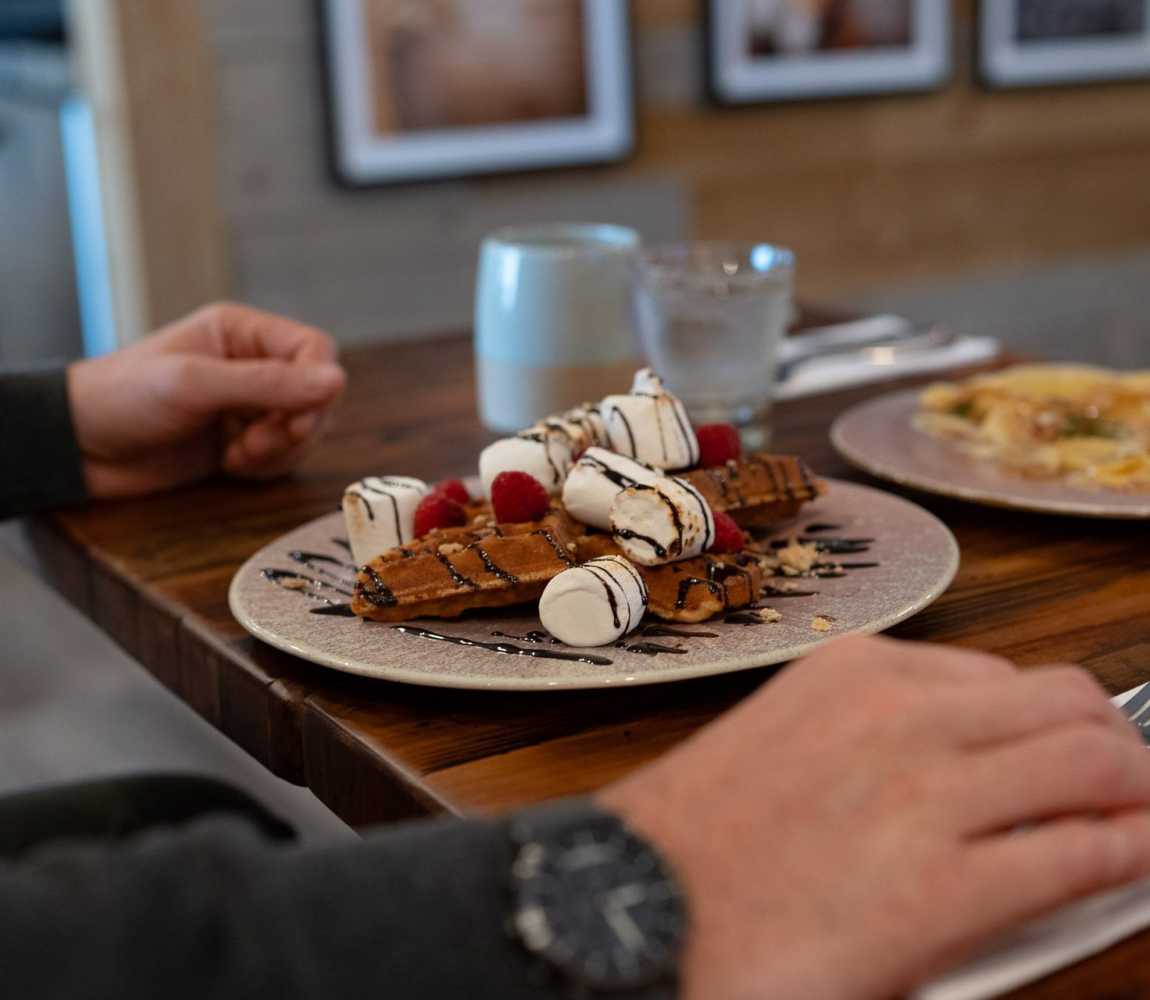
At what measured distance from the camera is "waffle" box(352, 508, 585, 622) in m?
0.78

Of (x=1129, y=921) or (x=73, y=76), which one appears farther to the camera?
(x=73, y=76)

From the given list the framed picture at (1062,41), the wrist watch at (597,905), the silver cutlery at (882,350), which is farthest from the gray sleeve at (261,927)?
the framed picture at (1062,41)

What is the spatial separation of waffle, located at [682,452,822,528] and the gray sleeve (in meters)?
0.42

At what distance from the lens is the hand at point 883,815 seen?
1.60 feet

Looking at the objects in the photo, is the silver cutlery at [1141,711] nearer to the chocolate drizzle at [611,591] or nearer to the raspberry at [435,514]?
the chocolate drizzle at [611,591]

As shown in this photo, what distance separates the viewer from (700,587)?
2.55 feet

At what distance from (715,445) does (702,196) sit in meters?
2.46

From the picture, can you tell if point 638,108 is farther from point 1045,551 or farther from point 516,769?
point 516,769

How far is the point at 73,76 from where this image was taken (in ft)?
10.3

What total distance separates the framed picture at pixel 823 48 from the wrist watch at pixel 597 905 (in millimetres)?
2909

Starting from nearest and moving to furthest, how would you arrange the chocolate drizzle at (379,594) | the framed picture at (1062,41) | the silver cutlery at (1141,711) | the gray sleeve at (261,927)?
the gray sleeve at (261,927) < the silver cutlery at (1141,711) < the chocolate drizzle at (379,594) < the framed picture at (1062,41)

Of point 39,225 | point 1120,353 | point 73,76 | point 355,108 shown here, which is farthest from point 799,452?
point 1120,353

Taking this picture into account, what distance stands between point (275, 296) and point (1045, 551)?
2.22m

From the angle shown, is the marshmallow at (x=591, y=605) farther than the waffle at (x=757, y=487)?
No
